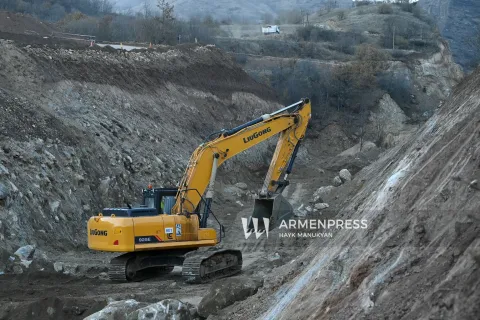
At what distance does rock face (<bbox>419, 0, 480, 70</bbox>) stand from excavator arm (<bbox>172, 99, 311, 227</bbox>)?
50.7 m

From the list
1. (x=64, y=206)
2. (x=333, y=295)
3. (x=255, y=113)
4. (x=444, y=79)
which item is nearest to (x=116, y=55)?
(x=255, y=113)

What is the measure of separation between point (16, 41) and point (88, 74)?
2758mm

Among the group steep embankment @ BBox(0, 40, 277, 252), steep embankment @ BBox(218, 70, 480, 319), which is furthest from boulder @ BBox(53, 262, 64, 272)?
steep embankment @ BBox(218, 70, 480, 319)

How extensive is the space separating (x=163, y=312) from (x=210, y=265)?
16.6ft

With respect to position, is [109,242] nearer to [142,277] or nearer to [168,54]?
[142,277]

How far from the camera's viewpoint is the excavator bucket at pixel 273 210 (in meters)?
18.3

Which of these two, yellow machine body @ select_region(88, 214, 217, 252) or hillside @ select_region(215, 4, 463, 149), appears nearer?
yellow machine body @ select_region(88, 214, 217, 252)

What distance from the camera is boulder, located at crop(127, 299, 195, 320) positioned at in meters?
10.1

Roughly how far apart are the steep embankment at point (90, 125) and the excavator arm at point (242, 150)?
4.15 m

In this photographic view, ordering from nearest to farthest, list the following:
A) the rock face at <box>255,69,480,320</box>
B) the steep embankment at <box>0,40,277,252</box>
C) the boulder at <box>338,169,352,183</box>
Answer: the rock face at <box>255,69,480,320</box>, the steep embankment at <box>0,40,277,252</box>, the boulder at <box>338,169,352,183</box>

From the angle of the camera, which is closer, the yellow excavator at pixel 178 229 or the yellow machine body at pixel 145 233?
the yellow machine body at pixel 145 233

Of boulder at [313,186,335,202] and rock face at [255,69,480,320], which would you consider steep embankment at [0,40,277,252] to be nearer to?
boulder at [313,186,335,202]

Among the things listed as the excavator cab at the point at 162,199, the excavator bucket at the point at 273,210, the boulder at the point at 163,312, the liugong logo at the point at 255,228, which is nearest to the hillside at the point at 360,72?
the liugong logo at the point at 255,228

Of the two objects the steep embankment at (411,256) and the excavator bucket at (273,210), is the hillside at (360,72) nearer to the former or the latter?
the excavator bucket at (273,210)
